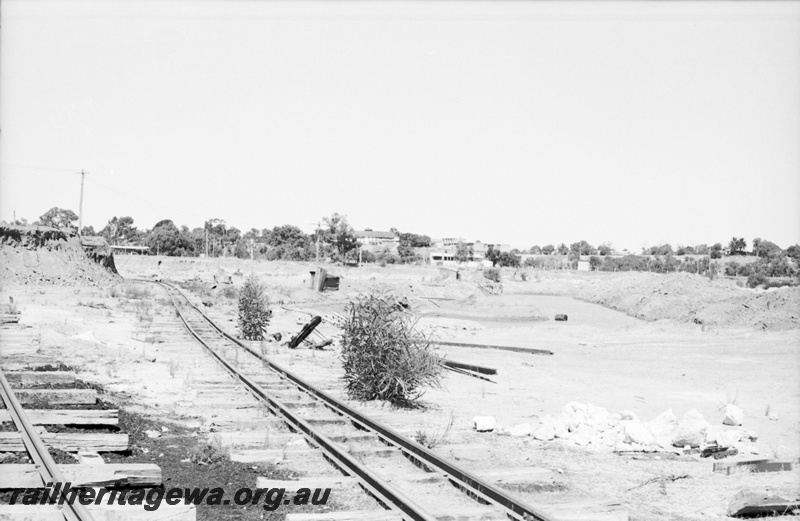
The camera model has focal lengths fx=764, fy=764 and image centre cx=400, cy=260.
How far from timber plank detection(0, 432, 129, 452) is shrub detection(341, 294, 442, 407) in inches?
208

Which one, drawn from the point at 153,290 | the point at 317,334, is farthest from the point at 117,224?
the point at 317,334

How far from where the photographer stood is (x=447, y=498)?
25.0ft

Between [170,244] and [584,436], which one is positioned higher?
[170,244]

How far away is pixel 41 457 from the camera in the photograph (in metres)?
7.85

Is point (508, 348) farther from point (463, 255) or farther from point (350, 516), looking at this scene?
point (463, 255)

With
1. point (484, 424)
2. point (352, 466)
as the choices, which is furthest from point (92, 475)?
point (484, 424)

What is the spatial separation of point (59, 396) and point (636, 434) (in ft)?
28.2

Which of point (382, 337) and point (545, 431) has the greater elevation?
point (382, 337)

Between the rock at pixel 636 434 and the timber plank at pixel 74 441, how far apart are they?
6.73 m

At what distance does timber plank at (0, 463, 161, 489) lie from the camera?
23.1ft

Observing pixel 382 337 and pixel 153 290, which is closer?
pixel 382 337

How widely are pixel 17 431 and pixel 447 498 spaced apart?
211 inches

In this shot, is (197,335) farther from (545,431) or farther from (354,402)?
(545,431)

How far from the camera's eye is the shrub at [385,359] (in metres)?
13.5
